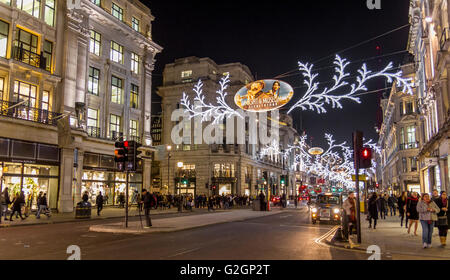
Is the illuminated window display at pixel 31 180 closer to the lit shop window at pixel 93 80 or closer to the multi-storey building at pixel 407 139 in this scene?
the lit shop window at pixel 93 80

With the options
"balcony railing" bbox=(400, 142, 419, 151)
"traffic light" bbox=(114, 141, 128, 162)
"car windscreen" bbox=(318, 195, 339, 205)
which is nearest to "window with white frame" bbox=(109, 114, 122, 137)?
"traffic light" bbox=(114, 141, 128, 162)

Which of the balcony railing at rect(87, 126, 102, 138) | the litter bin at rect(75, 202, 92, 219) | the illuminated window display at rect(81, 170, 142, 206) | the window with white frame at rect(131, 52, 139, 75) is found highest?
the window with white frame at rect(131, 52, 139, 75)

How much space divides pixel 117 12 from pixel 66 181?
60.3 ft

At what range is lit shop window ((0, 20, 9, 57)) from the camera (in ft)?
83.0

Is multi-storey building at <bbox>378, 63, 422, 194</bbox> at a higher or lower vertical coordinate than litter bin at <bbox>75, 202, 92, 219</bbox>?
higher

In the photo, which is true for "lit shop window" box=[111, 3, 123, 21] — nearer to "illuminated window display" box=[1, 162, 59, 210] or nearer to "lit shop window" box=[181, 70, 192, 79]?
"illuminated window display" box=[1, 162, 59, 210]

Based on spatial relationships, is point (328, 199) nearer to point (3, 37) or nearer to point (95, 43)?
point (3, 37)

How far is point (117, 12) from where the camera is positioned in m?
37.2

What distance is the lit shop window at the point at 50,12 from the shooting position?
28.9m

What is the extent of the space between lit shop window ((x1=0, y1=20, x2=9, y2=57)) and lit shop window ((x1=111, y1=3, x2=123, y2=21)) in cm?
1239

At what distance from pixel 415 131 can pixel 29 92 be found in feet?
147

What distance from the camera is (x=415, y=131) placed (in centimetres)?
4791

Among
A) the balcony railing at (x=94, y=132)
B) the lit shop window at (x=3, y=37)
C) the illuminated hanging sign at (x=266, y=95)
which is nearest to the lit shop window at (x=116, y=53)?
the balcony railing at (x=94, y=132)
